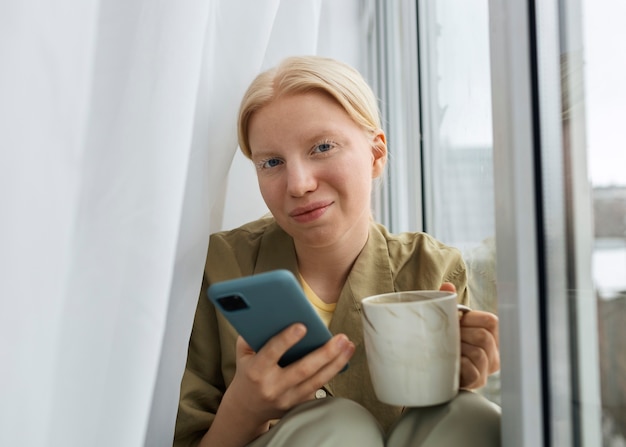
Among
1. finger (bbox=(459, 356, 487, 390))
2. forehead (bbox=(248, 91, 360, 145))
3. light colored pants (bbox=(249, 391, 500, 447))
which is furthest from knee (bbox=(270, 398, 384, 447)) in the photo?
forehead (bbox=(248, 91, 360, 145))

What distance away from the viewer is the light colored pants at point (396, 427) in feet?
1.65

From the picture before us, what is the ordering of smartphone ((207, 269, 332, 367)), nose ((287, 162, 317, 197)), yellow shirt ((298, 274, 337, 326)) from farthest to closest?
yellow shirt ((298, 274, 337, 326)) < nose ((287, 162, 317, 197)) < smartphone ((207, 269, 332, 367))

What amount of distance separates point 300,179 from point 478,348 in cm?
26

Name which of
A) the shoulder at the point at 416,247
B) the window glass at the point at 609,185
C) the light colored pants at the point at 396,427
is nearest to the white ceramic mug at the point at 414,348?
the light colored pants at the point at 396,427

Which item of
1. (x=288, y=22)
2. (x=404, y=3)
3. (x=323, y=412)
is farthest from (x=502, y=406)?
(x=404, y=3)

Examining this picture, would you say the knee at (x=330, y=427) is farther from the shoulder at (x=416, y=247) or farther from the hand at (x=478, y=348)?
the shoulder at (x=416, y=247)

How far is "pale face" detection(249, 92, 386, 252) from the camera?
0.70m

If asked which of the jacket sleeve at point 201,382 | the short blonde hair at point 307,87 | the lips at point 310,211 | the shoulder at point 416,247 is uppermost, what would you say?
the short blonde hair at point 307,87

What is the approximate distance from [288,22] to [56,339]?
1.97 ft

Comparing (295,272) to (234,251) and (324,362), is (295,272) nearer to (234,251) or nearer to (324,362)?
(234,251)

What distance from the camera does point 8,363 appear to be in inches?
19.1

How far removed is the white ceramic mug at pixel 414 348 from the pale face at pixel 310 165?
0.64 feet

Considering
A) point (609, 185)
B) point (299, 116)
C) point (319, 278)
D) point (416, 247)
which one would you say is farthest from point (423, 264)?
point (609, 185)

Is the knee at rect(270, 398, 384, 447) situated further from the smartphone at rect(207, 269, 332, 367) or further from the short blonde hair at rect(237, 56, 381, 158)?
the short blonde hair at rect(237, 56, 381, 158)
